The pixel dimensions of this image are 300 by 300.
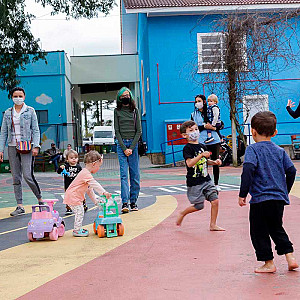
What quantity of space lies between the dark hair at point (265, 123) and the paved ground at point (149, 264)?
3.64ft

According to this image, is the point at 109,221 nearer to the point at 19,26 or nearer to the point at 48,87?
the point at 19,26

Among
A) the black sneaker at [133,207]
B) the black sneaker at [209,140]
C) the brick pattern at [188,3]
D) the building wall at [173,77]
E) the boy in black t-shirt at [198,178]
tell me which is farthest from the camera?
the building wall at [173,77]

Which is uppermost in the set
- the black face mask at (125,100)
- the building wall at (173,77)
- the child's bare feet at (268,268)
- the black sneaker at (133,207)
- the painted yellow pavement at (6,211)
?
the building wall at (173,77)

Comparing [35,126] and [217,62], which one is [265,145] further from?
[217,62]

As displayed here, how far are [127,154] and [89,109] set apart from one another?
245 feet

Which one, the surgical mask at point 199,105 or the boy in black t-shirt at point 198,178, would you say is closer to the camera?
the boy in black t-shirt at point 198,178

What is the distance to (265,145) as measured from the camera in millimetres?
4535

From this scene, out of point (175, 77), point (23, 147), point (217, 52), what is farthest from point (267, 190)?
point (175, 77)

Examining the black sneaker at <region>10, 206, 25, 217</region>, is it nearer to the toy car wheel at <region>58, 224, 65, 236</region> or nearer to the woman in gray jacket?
the woman in gray jacket

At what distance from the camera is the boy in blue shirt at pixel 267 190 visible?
175 inches

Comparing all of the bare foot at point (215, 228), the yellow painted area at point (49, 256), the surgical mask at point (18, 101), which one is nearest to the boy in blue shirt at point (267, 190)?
the yellow painted area at point (49, 256)

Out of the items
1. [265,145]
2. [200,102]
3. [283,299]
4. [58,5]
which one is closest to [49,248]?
[265,145]

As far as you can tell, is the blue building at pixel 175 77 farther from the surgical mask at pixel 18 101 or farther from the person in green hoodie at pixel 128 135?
the surgical mask at pixel 18 101

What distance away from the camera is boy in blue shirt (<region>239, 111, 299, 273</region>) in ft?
14.6
